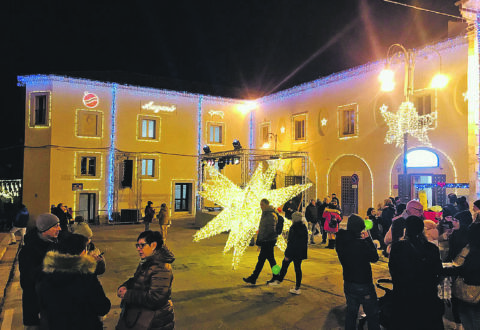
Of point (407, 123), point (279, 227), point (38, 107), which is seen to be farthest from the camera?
point (38, 107)

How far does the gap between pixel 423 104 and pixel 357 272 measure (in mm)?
13045

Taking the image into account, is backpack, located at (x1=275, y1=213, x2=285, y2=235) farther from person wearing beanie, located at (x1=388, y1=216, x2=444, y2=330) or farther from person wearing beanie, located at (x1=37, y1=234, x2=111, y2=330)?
person wearing beanie, located at (x1=37, y1=234, x2=111, y2=330)

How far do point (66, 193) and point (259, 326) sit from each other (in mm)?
18340

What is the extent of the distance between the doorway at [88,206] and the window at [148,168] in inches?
129

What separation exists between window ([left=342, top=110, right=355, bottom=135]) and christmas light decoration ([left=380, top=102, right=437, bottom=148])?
1949mm

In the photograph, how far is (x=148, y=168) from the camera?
23.4 metres

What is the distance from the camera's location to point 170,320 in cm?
333

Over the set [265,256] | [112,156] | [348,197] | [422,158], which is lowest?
[265,256]

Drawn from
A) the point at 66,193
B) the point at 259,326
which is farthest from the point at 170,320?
the point at 66,193

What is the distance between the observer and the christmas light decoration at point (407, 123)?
1491cm

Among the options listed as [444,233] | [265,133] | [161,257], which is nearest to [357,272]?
[161,257]

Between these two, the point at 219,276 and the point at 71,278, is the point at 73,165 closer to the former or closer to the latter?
the point at 219,276

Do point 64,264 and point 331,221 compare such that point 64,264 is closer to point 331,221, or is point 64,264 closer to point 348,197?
point 331,221

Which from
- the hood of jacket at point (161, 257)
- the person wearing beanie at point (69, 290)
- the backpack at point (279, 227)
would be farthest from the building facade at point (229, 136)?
the person wearing beanie at point (69, 290)
